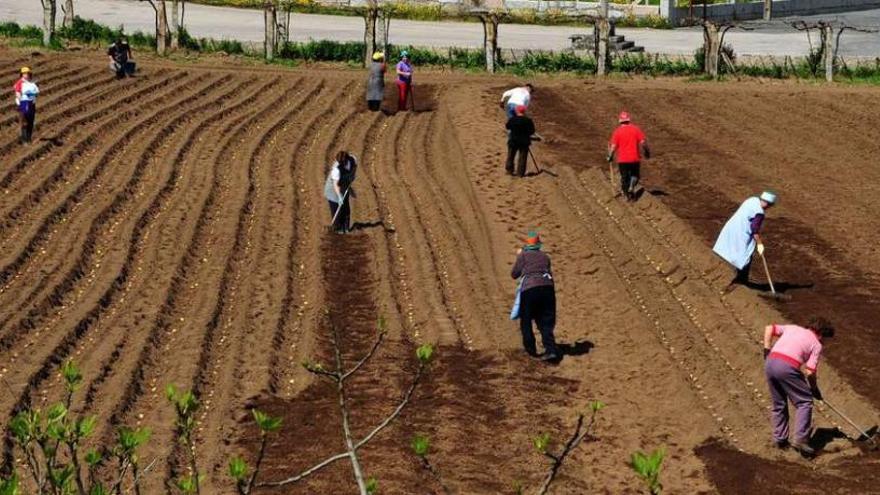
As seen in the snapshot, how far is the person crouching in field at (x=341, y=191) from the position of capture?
21.5 metres

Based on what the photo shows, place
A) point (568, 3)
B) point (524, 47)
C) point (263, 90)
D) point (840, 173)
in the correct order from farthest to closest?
point (568, 3) → point (524, 47) → point (263, 90) → point (840, 173)

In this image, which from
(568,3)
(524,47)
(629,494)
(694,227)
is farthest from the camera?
(568,3)

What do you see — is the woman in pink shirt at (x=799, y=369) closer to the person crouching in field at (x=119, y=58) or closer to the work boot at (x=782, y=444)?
the work boot at (x=782, y=444)

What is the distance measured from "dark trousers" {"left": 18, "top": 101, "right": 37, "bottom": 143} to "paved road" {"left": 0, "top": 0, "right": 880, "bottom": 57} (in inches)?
781

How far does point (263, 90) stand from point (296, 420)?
19.7 metres

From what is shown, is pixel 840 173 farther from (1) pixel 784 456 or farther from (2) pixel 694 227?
(1) pixel 784 456

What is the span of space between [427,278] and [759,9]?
1586 inches

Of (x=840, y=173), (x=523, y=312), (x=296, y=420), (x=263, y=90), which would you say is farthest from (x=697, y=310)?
(x=263, y=90)

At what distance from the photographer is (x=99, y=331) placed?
1677cm

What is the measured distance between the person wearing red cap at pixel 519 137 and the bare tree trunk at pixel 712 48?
13782 millimetres

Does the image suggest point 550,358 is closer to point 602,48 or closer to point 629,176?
point 629,176

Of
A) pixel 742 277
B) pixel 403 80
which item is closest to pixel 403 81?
pixel 403 80

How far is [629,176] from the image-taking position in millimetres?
23609

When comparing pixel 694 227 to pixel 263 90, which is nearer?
pixel 694 227
